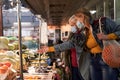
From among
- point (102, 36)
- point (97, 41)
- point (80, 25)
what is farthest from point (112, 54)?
point (80, 25)

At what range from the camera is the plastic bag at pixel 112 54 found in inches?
136

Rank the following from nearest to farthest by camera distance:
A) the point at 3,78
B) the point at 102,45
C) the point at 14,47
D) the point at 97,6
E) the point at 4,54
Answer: the point at 3,78 → the point at 4,54 → the point at 102,45 → the point at 14,47 → the point at 97,6

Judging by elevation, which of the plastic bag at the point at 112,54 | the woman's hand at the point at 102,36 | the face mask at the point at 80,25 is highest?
the face mask at the point at 80,25

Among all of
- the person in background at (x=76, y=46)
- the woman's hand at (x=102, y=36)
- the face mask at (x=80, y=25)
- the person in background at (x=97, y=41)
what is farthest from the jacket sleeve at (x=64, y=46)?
the woman's hand at (x=102, y=36)

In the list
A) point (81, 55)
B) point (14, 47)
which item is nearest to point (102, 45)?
point (81, 55)

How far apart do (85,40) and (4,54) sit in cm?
99

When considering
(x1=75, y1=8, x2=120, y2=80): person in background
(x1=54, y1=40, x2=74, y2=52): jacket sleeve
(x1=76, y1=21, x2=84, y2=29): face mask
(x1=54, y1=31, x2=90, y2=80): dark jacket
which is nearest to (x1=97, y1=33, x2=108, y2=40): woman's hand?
(x1=75, y1=8, x2=120, y2=80): person in background

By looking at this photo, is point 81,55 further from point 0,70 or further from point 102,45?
point 0,70

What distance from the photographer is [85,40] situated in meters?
3.91

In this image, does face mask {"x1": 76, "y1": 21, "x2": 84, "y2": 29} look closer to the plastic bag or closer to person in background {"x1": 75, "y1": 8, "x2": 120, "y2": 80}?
person in background {"x1": 75, "y1": 8, "x2": 120, "y2": 80}

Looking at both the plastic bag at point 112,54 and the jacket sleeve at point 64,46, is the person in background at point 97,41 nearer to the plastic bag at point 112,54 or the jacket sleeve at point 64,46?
the plastic bag at point 112,54

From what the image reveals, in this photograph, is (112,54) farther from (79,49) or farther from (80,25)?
(79,49)

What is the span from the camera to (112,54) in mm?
3461

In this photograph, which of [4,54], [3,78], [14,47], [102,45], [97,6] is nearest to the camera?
[3,78]
